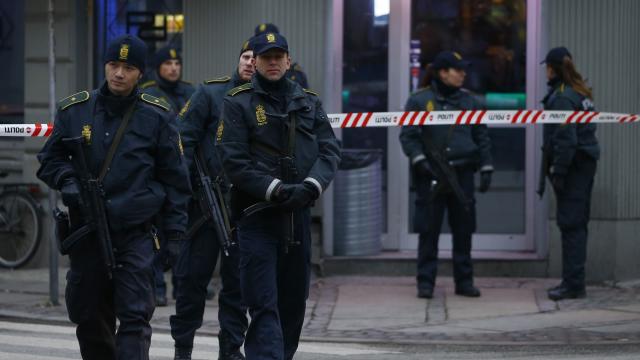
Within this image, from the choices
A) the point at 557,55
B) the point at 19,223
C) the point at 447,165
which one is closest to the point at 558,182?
the point at 447,165

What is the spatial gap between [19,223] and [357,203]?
3.42m

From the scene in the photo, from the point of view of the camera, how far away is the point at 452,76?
37.8ft

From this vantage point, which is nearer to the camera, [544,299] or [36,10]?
[544,299]

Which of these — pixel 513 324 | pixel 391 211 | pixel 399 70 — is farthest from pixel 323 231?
pixel 513 324

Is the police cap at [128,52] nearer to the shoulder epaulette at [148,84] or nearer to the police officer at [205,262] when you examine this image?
the police officer at [205,262]

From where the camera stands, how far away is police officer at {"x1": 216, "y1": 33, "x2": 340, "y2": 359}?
6.89 metres

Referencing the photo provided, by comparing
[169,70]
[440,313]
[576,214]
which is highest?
[169,70]

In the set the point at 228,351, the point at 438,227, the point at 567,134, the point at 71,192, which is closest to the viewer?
the point at 71,192

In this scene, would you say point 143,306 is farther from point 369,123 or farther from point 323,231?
point 323,231

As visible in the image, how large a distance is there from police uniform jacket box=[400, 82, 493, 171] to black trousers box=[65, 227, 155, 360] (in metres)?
4.98

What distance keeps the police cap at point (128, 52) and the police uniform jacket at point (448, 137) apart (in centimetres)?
495

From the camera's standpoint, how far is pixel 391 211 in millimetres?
13250

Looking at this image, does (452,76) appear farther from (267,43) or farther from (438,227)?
(267,43)

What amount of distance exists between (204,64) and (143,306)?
20.9ft
